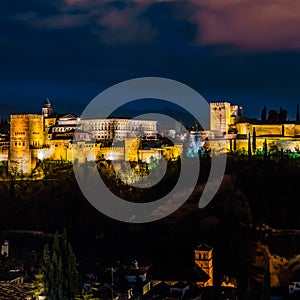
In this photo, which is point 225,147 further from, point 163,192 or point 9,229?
point 9,229

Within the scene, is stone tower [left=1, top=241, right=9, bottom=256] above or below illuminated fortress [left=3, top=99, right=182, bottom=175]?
below

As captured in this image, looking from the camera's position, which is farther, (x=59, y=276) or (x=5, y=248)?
(x=5, y=248)

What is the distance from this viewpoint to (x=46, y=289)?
15.5 metres

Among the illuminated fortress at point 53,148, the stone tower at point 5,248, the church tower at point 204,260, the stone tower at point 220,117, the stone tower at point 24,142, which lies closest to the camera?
the church tower at point 204,260

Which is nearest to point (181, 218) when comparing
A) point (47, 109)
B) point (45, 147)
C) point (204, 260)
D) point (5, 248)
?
point (204, 260)

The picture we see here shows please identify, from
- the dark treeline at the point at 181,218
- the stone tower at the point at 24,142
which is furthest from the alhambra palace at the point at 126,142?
the dark treeline at the point at 181,218

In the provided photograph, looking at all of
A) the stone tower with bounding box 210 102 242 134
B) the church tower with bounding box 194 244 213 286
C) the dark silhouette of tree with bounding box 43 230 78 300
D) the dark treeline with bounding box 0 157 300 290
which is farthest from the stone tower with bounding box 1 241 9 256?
the stone tower with bounding box 210 102 242 134

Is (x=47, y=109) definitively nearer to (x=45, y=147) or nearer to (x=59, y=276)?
(x=45, y=147)

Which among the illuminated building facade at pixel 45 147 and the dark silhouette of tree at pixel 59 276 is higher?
the illuminated building facade at pixel 45 147

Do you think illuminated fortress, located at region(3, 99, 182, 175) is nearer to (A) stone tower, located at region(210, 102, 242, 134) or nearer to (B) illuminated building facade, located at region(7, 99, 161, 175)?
(B) illuminated building facade, located at region(7, 99, 161, 175)

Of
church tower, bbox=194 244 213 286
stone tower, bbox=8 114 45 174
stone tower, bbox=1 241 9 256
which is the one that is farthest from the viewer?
stone tower, bbox=8 114 45 174

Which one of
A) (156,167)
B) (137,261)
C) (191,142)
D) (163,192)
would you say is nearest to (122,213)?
(163,192)

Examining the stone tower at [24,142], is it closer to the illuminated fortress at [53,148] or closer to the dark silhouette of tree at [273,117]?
the illuminated fortress at [53,148]

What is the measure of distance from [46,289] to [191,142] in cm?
2490
